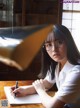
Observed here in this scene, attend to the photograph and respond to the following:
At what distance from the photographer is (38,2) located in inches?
148

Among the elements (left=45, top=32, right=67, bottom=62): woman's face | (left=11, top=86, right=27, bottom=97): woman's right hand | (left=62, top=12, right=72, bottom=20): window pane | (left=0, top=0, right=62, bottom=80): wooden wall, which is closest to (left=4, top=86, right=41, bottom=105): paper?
(left=11, top=86, right=27, bottom=97): woman's right hand

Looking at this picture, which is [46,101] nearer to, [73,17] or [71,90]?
[71,90]

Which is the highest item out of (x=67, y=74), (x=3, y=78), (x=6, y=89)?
(x=67, y=74)

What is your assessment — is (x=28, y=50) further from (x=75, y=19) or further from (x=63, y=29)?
(x=75, y=19)

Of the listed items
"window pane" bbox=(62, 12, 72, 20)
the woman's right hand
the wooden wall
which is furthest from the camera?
"window pane" bbox=(62, 12, 72, 20)

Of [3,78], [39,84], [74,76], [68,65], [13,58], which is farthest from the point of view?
[3,78]

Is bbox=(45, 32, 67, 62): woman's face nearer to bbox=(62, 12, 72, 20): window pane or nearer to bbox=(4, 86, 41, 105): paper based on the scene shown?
→ bbox=(4, 86, 41, 105): paper

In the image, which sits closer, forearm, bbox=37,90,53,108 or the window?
forearm, bbox=37,90,53,108

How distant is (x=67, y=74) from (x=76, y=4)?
2.88 m

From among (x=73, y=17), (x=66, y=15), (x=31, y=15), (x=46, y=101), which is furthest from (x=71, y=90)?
(x=73, y=17)

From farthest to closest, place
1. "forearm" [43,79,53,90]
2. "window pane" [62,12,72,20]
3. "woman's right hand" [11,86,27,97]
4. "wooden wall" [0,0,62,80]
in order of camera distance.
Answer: "window pane" [62,12,72,20] → "wooden wall" [0,0,62,80] → "forearm" [43,79,53,90] → "woman's right hand" [11,86,27,97]

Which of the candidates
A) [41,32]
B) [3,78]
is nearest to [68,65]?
[41,32]

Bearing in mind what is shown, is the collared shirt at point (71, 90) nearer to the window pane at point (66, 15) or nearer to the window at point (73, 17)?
the window pane at point (66, 15)

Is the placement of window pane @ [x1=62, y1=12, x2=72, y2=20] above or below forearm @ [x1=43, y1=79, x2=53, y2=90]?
above
